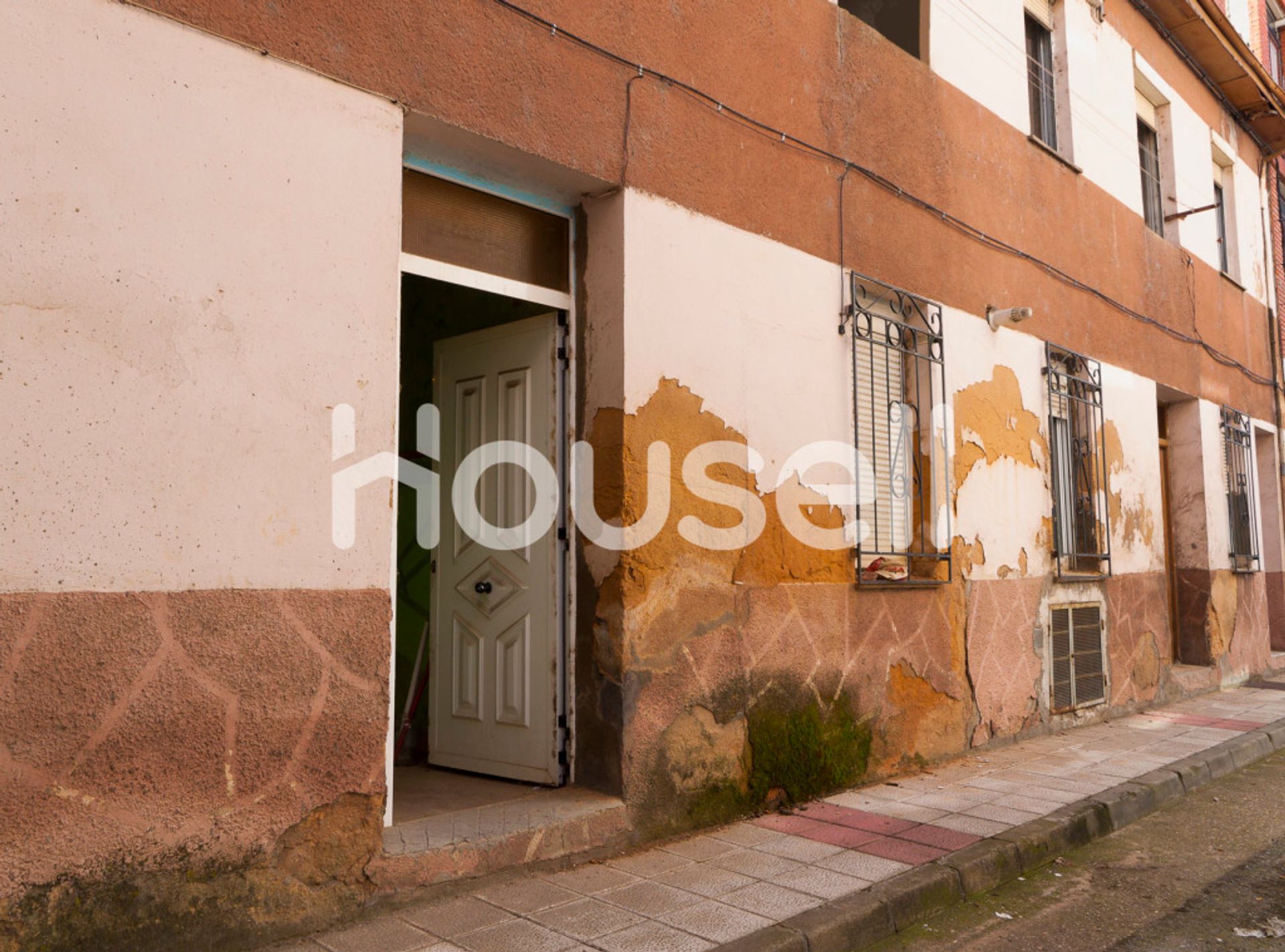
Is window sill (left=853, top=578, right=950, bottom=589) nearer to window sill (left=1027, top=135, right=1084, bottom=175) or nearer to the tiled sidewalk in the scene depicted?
the tiled sidewalk

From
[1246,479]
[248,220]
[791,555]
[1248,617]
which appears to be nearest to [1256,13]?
[1246,479]

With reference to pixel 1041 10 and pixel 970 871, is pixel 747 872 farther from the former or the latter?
pixel 1041 10

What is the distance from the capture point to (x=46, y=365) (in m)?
3.20

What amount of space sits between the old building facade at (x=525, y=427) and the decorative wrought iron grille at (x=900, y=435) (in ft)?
0.12

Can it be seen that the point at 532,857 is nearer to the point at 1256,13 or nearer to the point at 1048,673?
the point at 1048,673

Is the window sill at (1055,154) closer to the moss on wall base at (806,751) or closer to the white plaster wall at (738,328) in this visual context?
the white plaster wall at (738,328)

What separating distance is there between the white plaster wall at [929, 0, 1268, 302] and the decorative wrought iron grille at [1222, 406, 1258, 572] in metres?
1.96

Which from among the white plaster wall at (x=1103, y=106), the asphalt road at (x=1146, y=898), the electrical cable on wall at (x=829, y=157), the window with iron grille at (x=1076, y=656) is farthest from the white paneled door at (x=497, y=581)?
the white plaster wall at (x=1103, y=106)

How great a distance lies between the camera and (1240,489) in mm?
12344

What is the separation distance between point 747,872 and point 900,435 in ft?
11.6

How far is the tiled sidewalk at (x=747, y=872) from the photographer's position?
12.1 feet

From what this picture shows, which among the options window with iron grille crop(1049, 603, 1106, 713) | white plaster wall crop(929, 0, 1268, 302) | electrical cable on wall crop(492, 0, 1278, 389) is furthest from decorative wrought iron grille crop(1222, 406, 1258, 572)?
window with iron grille crop(1049, 603, 1106, 713)

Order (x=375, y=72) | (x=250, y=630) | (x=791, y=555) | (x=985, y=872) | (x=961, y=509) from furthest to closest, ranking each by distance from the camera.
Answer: (x=961, y=509) → (x=791, y=555) → (x=985, y=872) → (x=375, y=72) → (x=250, y=630)

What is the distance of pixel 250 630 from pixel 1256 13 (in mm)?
17348
